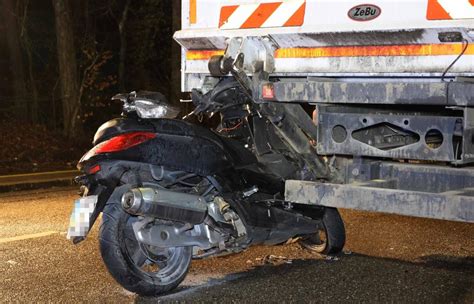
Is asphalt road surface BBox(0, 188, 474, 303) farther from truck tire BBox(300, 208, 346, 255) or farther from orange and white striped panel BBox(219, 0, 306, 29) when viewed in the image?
orange and white striped panel BBox(219, 0, 306, 29)

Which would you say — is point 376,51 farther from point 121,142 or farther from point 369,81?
point 121,142

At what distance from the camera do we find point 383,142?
5.59 m

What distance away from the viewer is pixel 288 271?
6.34 metres

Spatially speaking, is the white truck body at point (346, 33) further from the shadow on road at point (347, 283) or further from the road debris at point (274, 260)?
the road debris at point (274, 260)

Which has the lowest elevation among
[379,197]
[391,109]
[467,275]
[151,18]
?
[467,275]

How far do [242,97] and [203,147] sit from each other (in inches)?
22.9

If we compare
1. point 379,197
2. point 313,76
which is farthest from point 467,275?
point 313,76

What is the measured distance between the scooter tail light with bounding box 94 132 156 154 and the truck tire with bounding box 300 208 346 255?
7.12 feet

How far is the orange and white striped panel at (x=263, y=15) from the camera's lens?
512 centimetres

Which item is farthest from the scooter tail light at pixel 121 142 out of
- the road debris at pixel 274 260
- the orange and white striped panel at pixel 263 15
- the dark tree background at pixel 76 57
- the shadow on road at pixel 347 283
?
the dark tree background at pixel 76 57

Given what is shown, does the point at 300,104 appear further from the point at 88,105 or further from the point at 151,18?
the point at 151,18

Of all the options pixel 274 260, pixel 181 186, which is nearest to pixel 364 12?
pixel 181 186

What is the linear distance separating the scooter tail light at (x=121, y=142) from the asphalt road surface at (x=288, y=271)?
1.20 m

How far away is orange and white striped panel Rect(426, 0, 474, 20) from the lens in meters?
4.38
